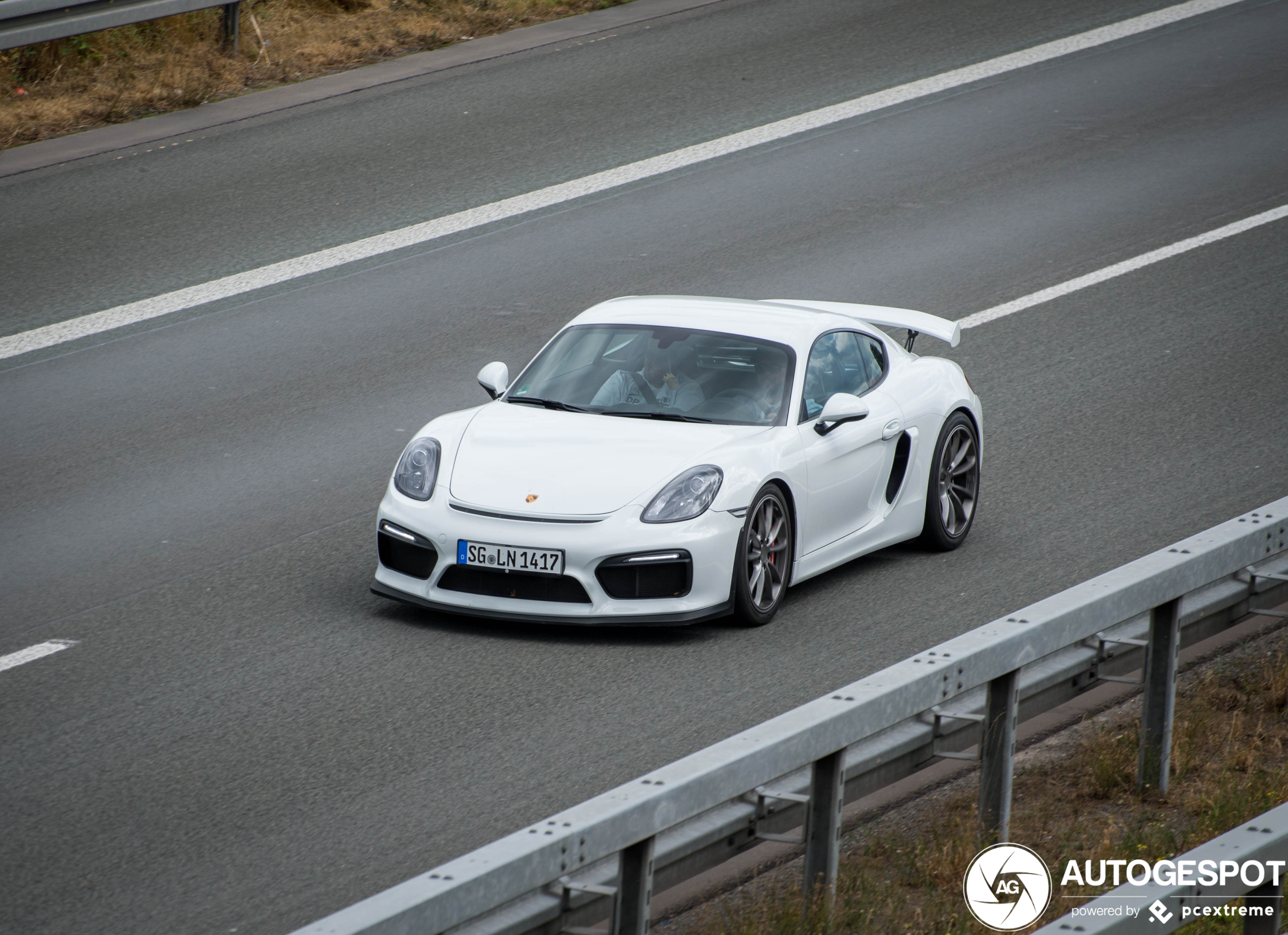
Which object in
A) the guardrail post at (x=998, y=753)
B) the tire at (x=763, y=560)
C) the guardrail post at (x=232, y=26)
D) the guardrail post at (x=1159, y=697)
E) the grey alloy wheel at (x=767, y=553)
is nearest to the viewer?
the guardrail post at (x=998, y=753)

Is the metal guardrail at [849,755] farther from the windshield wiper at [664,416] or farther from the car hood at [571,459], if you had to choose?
the windshield wiper at [664,416]

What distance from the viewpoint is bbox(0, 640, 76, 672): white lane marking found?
7887mm

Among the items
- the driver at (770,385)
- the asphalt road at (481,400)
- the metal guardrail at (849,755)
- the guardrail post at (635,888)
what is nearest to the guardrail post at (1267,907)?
the metal guardrail at (849,755)

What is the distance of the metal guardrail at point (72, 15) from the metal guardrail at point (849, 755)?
13.0 m

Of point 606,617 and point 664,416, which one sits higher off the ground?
point 664,416

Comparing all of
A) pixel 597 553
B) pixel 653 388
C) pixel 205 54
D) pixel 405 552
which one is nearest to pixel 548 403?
pixel 653 388

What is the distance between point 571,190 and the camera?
1598cm

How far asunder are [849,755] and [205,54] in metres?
14.4

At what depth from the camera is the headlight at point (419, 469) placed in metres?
8.47

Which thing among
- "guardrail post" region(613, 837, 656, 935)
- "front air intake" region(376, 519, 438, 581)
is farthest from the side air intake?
"guardrail post" region(613, 837, 656, 935)

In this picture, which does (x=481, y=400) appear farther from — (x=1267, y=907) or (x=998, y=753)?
(x=1267, y=907)

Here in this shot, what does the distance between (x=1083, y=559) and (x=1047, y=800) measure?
10.1ft

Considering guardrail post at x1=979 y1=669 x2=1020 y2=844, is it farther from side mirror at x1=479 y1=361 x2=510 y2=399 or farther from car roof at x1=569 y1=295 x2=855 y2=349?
side mirror at x1=479 y1=361 x2=510 y2=399

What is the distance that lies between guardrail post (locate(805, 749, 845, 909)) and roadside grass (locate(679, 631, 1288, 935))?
75 mm
